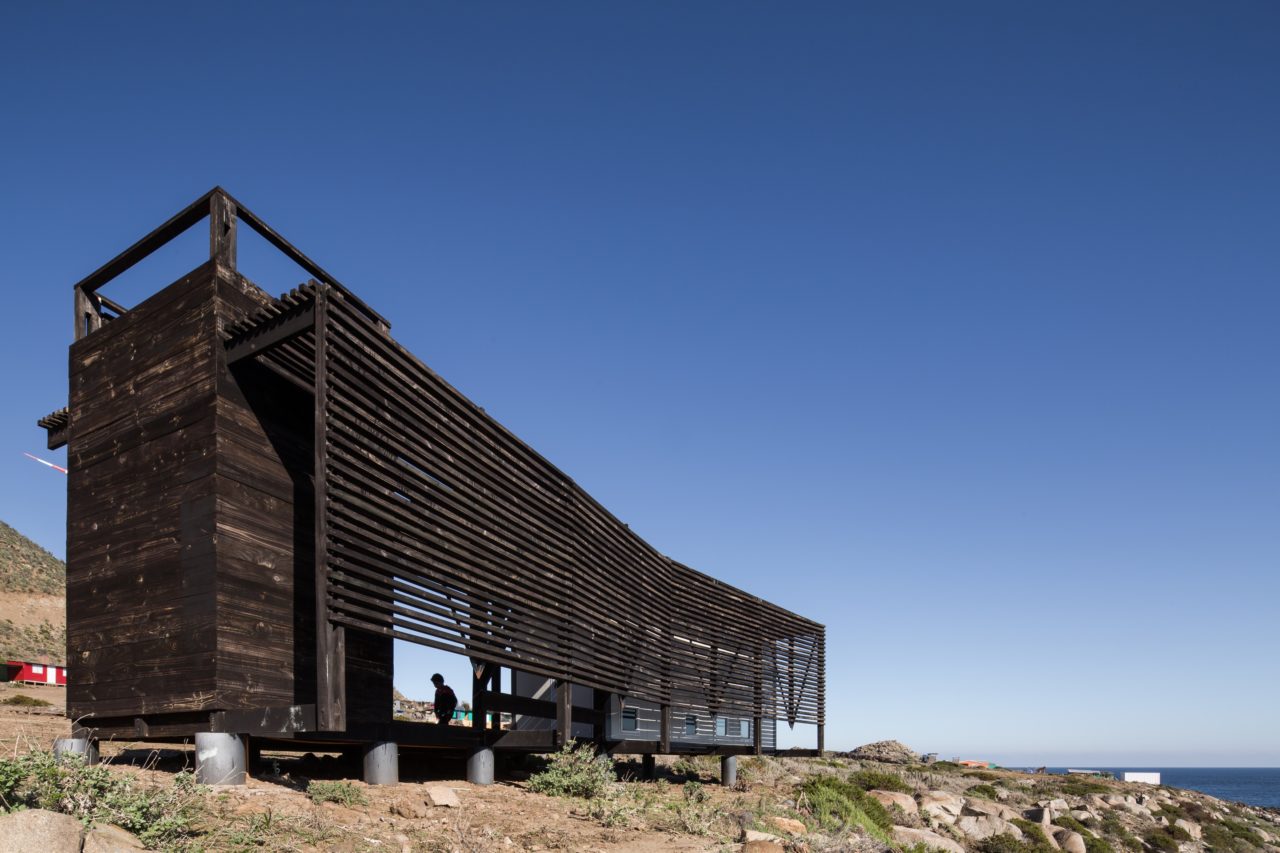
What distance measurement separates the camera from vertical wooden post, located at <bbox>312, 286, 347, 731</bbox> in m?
9.92

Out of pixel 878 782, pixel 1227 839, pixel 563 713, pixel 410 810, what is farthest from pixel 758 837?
pixel 1227 839

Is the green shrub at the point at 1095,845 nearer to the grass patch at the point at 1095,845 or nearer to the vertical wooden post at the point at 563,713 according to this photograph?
the grass patch at the point at 1095,845

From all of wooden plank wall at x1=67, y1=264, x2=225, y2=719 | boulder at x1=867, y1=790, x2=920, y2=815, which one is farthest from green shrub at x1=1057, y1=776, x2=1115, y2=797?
wooden plank wall at x1=67, y1=264, x2=225, y2=719

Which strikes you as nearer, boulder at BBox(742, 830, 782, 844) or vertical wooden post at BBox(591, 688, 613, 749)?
boulder at BBox(742, 830, 782, 844)

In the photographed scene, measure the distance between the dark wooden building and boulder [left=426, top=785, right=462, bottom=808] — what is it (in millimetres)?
1079

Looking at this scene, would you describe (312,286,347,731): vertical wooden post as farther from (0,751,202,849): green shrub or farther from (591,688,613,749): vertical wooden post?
(591,688,613,749): vertical wooden post

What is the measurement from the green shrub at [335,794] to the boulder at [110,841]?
10.1 feet

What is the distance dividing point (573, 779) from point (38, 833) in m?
7.86

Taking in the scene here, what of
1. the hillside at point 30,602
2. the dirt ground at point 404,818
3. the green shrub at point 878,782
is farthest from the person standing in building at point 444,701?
the hillside at point 30,602

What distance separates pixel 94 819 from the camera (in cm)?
650

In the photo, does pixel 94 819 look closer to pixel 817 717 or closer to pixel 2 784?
pixel 2 784

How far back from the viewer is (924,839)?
60.8 ft

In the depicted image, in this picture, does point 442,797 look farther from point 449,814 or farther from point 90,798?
point 90,798

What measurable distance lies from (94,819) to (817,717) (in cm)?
2144
